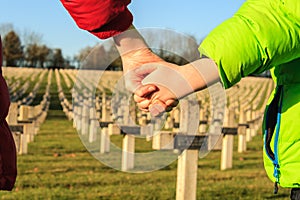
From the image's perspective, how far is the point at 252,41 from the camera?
189 cm

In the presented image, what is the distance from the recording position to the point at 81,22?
188 cm

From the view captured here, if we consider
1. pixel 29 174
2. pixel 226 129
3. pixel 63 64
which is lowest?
pixel 29 174

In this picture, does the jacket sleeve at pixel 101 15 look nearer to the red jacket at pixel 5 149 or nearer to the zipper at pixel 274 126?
the red jacket at pixel 5 149

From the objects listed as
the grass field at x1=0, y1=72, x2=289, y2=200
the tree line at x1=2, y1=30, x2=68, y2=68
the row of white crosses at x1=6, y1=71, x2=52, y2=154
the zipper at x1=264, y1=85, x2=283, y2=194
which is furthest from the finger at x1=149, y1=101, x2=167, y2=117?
the tree line at x1=2, y1=30, x2=68, y2=68

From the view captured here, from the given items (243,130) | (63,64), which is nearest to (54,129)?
(243,130)

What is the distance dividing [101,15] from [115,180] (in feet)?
29.2

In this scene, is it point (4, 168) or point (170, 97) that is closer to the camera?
point (170, 97)

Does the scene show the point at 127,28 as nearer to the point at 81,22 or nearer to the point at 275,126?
the point at 81,22

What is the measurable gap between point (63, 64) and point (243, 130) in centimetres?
7525

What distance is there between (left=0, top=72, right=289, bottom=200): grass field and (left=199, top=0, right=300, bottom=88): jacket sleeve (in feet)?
23.2

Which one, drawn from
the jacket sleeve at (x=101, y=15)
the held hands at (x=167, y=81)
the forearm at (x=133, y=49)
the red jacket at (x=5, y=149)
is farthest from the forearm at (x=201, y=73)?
the red jacket at (x=5, y=149)

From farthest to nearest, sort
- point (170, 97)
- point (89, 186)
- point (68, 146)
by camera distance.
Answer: point (68, 146), point (89, 186), point (170, 97)

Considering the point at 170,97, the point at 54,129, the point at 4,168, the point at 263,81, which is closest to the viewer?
the point at 170,97

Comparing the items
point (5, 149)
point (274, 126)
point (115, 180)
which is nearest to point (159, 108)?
point (5, 149)
